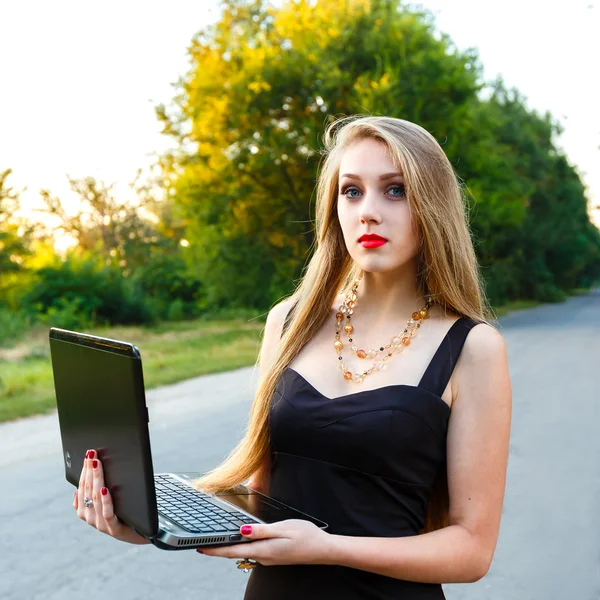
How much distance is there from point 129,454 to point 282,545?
31 cm

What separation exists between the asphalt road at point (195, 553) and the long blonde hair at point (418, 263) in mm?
502

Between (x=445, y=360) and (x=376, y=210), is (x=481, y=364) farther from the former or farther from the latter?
(x=376, y=210)

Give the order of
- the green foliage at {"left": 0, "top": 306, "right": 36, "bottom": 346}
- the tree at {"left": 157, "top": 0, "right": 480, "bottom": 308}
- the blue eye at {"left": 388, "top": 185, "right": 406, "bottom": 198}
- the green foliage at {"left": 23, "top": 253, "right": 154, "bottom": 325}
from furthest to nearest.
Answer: the green foliage at {"left": 23, "top": 253, "right": 154, "bottom": 325} → the tree at {"left": 157, "top": 0, "right": 480, "bottom": 308} → the green foliage at {"left": 0, "top": 306, "right": 36, "bottom": 346} → the blue eye at {"left": 388, "top": 185, "right": 406, "bottom": 198}

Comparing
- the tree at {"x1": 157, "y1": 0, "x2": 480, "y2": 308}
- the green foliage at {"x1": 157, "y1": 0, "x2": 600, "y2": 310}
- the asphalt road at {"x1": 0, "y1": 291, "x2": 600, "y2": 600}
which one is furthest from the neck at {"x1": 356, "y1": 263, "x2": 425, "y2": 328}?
the tree at {"x1": 157, "y1": 0, "x2": 480, "y2": 308}

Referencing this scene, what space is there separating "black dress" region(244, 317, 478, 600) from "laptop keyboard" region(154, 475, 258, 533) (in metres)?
0.18

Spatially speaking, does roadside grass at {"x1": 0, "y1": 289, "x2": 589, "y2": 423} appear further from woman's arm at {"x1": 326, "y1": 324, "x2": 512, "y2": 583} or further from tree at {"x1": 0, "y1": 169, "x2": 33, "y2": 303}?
woman's arm at {"x1": 326, "y1": 324, "x2": 512, "y2": 583}

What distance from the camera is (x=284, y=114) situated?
20.8 m

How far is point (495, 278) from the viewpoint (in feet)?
107

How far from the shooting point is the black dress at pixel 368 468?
153 centimetres

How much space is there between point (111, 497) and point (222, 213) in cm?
2066

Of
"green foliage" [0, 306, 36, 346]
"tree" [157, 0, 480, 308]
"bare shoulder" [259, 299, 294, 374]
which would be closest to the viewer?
"bare shoulder" [259, 299, 294, 374]

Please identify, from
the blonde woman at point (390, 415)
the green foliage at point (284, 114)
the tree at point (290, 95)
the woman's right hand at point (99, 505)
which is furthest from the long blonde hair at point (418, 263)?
the tree at point (290, 95)

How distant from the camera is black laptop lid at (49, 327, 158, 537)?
131 cm

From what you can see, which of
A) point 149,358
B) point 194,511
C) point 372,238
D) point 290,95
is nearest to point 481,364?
point 372,238
